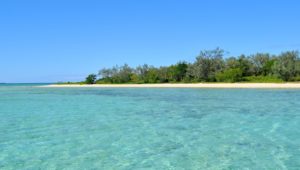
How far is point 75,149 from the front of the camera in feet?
29.9

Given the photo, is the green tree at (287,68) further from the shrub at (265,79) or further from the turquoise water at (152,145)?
the turquoise water at (152,145)

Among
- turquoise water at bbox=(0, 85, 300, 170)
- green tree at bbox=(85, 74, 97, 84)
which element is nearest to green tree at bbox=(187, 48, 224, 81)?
green tree at bbox=(85, 74, 97, 84)

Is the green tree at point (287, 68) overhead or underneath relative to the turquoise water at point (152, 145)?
overhead

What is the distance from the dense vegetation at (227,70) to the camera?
7006cm

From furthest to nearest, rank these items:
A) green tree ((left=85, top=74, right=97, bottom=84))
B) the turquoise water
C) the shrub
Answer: green tree ((left=85, top=74, right=97, bottom=84))
the shrub
the turquoise water

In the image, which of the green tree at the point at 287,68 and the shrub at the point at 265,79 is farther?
the shrub at the point at 265,79

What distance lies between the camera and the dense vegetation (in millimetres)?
70062

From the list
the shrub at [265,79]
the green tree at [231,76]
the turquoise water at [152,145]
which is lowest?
the turquoise water at [152,145]

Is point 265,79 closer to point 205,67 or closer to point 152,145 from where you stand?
point 205,67

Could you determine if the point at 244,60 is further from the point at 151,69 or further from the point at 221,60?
the point at 151,69


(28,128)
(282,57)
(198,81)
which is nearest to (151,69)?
(198,81)

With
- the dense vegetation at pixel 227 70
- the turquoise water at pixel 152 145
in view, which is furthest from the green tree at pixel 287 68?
the turquoise water at pixel 152 145

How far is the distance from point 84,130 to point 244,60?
81.4 meters

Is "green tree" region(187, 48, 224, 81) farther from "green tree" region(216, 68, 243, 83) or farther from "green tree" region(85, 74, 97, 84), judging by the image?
"green tree" region(85, 74, 97, 84)
